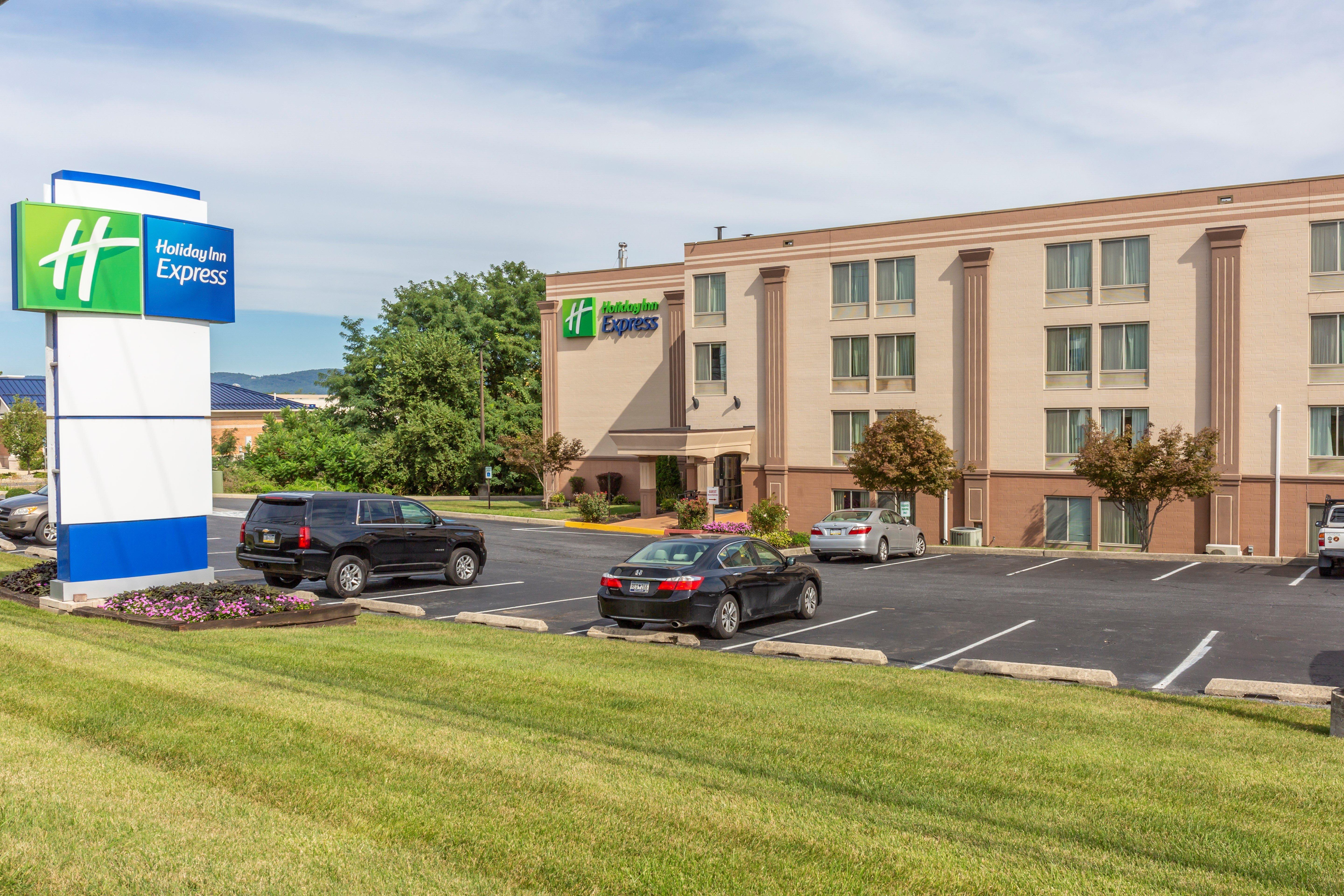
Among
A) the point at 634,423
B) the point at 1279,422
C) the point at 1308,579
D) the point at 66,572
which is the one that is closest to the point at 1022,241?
the point at 1279,422

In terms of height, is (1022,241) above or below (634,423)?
above

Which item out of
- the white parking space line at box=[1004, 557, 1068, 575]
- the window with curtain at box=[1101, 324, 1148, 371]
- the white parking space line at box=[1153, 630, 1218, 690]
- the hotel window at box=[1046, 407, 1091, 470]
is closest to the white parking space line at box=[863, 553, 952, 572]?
the white parking space line at box=[1004, 557, 1068, 575]

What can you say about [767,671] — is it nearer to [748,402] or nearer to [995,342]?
[995,342]

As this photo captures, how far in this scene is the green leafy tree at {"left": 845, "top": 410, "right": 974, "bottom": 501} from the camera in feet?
113

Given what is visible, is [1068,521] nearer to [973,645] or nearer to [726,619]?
[973,645]

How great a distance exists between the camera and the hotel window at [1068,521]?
118ft

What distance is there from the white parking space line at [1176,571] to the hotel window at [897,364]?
42.2 feet

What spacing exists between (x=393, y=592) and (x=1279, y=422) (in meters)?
26.9

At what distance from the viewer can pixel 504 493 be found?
61344 millimetres

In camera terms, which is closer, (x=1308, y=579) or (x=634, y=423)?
(x=1308, y=579)

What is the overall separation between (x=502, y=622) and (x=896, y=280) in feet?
88.6

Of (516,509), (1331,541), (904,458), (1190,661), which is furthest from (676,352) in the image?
(1190,661)

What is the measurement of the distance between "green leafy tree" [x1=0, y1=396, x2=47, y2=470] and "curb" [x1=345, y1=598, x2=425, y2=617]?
236 feet

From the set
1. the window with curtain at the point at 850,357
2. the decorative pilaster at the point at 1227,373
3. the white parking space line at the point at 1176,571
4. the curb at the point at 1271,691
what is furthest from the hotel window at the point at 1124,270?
the curb at the point at 1271,691
